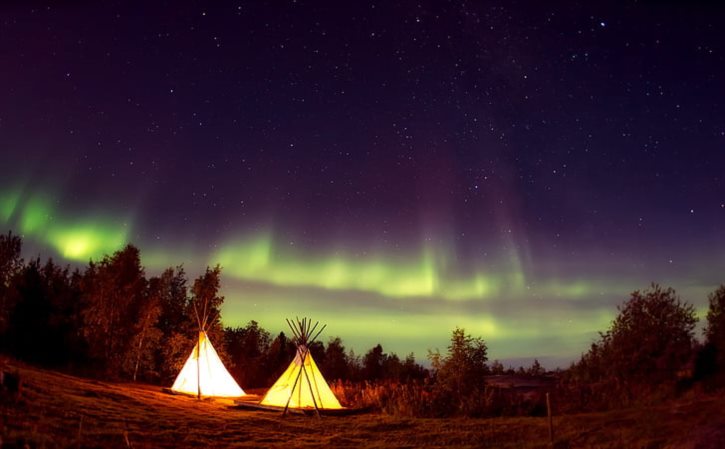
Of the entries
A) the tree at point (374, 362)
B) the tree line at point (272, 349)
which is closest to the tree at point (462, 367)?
the tree line at point (272, 349)

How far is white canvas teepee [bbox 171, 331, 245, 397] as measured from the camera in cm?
1908

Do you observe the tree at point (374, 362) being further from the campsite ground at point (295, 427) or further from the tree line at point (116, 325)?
the campsite ground at point (295, 427)

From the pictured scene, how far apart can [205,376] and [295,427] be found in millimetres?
7662

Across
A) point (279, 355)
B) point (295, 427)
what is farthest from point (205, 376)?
point (279, 355)

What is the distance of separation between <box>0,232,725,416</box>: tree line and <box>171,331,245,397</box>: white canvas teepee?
5.05 feet

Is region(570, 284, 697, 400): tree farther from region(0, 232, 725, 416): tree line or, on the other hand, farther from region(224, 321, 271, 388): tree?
region(224, 321, 271, 388): tree

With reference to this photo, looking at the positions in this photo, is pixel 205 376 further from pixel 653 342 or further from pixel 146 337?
pixel 653 342

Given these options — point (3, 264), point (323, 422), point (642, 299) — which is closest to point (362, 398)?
point (323, 422)

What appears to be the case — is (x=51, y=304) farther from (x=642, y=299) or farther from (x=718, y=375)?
(x=718, y=375)

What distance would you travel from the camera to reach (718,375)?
12898mm

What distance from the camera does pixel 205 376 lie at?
760 inches

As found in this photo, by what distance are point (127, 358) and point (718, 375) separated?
19.5 metres

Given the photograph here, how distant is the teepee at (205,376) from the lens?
19078 mm

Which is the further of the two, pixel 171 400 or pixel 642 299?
pixel 171 400
